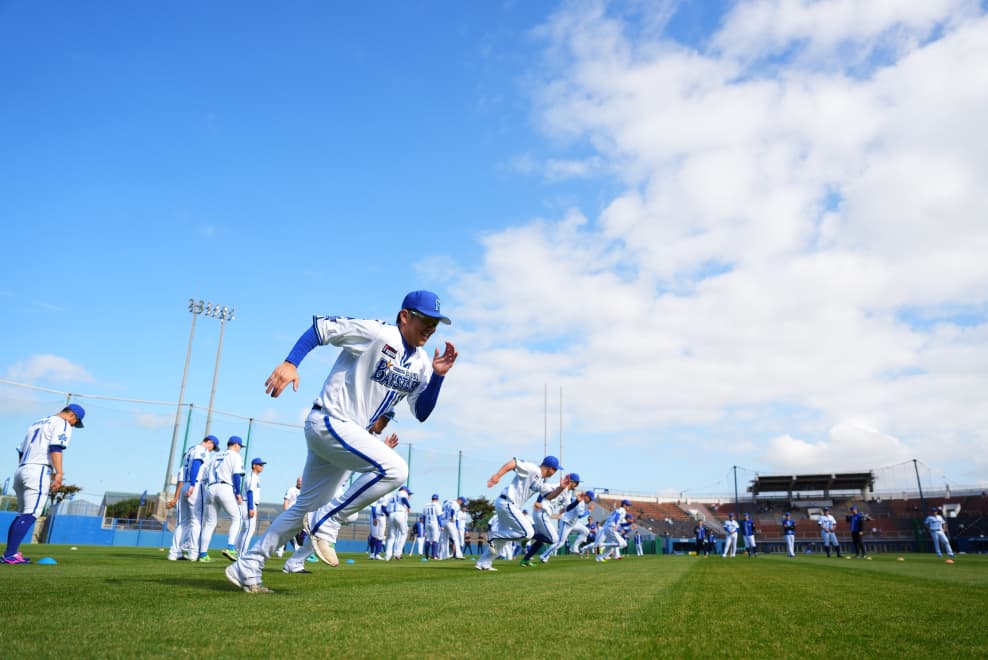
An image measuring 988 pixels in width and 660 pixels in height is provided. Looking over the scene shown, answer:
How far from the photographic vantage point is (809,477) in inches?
2542

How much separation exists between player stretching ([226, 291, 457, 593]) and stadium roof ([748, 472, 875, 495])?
69687 millimetres

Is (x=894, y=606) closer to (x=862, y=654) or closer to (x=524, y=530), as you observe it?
(x=862, y=654)

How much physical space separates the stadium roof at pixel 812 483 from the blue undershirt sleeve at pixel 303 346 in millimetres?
70380

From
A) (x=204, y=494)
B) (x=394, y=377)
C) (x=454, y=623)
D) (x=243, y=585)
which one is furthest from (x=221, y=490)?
(x=454, y=623)

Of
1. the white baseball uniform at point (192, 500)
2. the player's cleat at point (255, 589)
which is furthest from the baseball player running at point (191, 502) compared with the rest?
the player's cleat at point (255, 589)

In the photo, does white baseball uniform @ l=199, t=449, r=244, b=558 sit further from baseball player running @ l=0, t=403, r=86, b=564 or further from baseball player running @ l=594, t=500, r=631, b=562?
baseball player running @ l=594, t=500, r=631, b=562

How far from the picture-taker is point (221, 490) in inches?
461

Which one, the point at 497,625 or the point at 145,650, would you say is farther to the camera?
the point at 497,625

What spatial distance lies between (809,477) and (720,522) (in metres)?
10.8

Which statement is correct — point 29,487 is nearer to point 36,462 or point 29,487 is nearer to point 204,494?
point 36,462

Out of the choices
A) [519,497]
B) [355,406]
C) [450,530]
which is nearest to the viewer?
[355,406]

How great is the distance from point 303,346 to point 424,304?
1.00 meters

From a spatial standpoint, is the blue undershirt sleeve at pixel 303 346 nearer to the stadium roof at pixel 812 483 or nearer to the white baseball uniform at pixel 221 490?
the white baseball uniform at pixel 221 490

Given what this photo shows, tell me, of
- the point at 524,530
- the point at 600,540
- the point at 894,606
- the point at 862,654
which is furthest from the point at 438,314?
the point at 600,540
